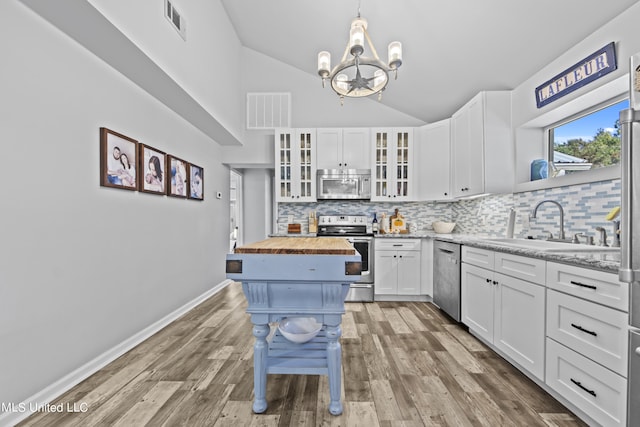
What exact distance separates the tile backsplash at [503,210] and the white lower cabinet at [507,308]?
69 centimetres

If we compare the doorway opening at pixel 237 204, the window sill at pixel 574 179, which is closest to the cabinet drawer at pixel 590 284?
the window sill at pixel 574 179

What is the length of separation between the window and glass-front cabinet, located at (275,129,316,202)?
281cm

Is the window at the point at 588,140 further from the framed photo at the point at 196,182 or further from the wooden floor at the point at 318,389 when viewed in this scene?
the framed photo at the point at 196,182

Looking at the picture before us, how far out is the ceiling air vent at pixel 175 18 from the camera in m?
2.54

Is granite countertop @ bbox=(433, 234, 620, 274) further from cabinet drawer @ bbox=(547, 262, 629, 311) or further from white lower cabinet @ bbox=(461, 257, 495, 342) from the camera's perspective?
white lower cabinet @ bbox=(461, 257, 495, 342)

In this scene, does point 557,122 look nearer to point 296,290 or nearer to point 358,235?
point 358,235

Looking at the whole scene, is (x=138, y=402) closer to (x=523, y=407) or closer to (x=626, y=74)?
(x=523, y=407)

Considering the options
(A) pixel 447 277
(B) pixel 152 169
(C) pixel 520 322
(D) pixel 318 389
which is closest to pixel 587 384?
(C) pixel 520 322

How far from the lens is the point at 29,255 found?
169cm

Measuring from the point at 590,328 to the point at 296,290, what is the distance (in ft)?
5.04

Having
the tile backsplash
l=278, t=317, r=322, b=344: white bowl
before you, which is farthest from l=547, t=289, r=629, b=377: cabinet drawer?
l=278, t=317, r=322, b=344: white bowl

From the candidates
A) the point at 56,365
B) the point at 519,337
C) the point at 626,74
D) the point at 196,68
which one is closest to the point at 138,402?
the point at 56,365

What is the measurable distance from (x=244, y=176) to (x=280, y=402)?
5.06 metres

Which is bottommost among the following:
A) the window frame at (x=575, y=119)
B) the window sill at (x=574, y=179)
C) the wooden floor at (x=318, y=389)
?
the wooden floor at (x=318, y=389)
